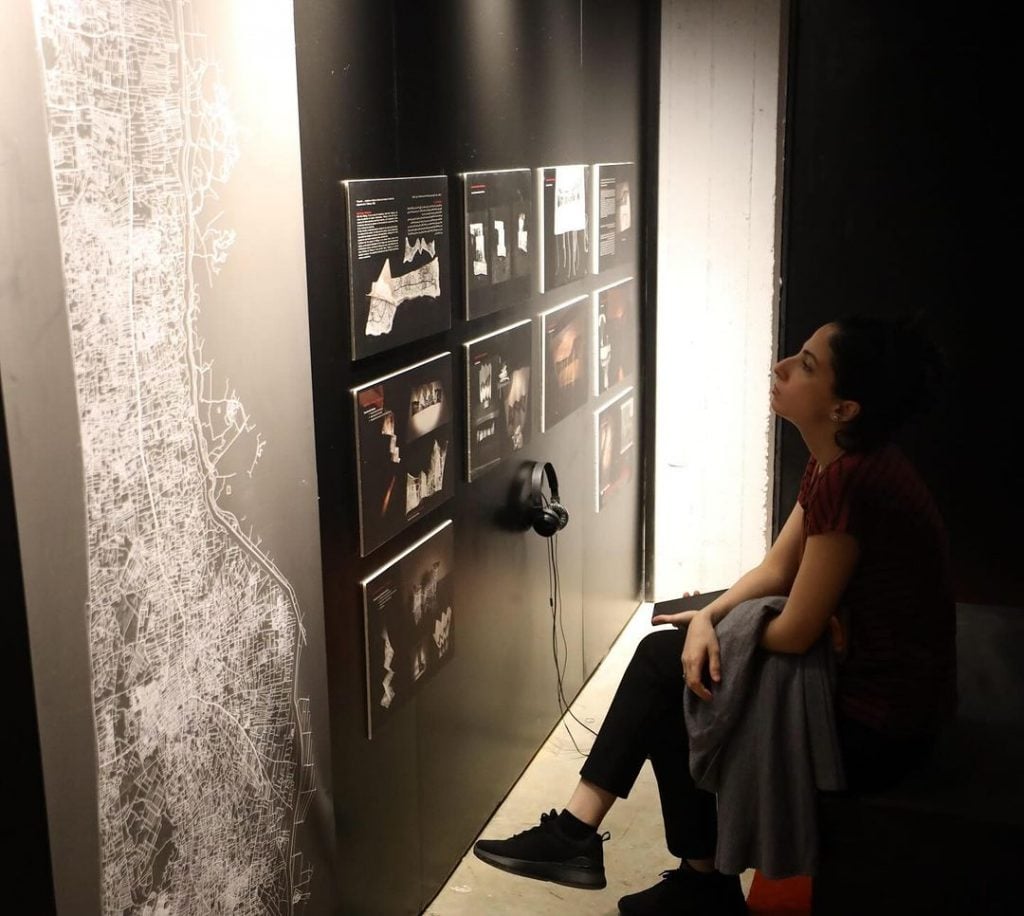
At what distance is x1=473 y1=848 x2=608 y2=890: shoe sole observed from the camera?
298 cm

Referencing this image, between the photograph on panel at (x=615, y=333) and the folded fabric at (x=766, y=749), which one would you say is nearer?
the folded fabric at (x=766, y=749)

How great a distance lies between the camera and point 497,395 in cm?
347

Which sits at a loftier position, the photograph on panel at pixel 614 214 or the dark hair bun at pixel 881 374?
the photograph on panel at pixel 614 214

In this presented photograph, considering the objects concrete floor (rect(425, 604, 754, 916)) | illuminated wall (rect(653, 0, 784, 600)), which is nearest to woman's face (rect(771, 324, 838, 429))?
concrete floor (rect(425, 604, 754, 916))

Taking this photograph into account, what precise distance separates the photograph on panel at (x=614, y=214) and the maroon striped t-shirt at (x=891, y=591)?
6.61 feet

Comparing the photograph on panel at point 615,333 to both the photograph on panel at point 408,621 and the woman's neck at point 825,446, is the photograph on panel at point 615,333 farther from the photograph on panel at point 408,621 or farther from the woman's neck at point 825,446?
the woman's neck at point 825,446

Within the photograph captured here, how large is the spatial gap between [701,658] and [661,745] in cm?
30

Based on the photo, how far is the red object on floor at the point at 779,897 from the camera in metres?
3.11

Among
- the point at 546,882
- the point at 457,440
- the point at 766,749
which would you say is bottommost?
the point at 546,882

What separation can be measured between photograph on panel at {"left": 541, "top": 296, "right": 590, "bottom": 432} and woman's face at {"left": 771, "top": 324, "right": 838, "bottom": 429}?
4.13 ft

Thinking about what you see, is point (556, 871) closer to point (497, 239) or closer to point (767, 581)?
point (767, 581)

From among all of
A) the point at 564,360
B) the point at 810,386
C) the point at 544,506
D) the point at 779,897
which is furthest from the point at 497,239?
the point at 779,897

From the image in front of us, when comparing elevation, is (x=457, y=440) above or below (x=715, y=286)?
below

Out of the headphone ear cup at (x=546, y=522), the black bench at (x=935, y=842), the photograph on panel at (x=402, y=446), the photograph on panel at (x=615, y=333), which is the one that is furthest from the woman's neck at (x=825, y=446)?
the photograph on panel at (x=615, y=333)
